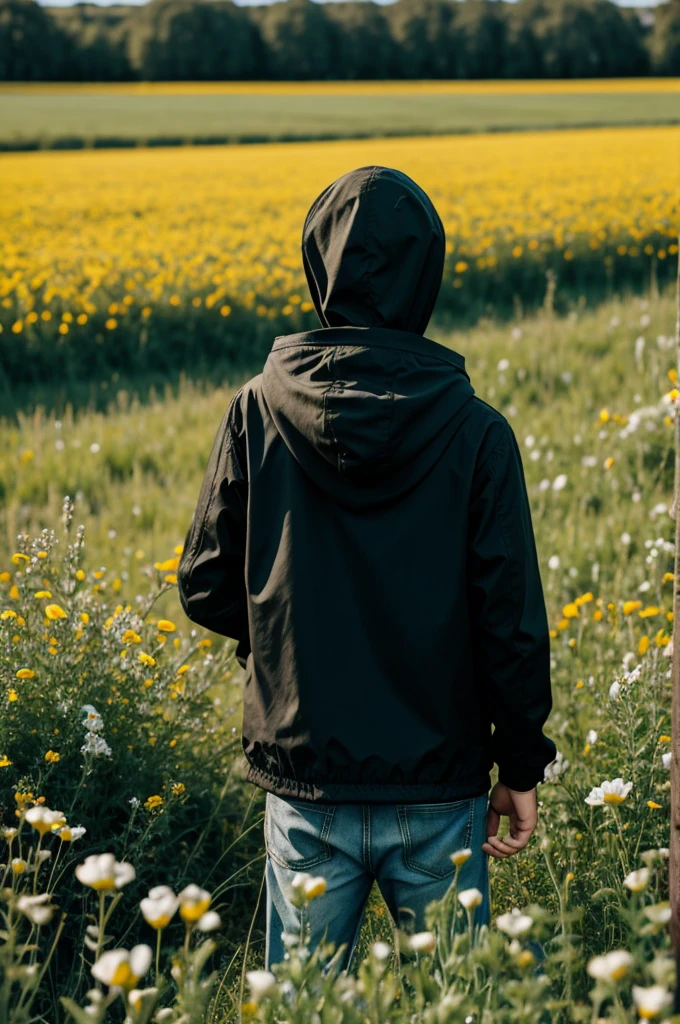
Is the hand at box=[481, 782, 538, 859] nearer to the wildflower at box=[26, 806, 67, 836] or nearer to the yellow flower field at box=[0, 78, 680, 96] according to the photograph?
the wildflower at box=[26, 806, 67, 836]

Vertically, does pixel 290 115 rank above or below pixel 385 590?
above

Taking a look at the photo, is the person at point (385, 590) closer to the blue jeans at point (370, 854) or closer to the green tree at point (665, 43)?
the blue jeans at point (370, 854)

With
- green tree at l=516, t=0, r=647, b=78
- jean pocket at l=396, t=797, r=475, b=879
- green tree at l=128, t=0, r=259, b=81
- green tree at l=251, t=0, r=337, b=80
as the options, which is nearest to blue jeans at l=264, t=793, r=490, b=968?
jean pocket at l=396, t=797, r=475, b=879

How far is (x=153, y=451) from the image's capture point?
566 centimetres

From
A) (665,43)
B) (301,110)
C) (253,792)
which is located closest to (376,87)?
(665,43)

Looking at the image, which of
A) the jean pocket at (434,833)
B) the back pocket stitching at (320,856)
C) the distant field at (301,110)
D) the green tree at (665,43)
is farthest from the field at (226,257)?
the green tree at (665,43)

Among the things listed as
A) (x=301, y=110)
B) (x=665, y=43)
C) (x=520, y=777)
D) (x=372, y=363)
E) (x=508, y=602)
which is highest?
(x=665, y=43)

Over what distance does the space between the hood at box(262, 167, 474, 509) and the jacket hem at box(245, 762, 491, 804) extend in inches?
18.6

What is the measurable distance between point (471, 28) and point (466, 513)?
68.9 m

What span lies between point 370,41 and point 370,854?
6953cm

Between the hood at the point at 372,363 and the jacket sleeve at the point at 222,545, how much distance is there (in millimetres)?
155

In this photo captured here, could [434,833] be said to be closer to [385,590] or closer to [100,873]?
[385,590]

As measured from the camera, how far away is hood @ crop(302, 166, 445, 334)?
1.71m

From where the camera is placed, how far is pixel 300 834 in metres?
1.79
